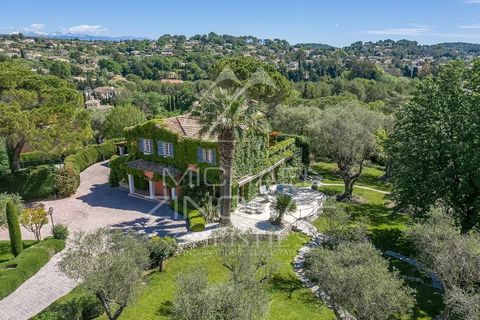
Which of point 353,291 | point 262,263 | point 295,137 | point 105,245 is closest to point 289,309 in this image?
point 262,263

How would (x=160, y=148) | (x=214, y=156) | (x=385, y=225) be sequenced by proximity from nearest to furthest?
(x=214, y=156)
(x=385, y=225)
(x=160, y=148)

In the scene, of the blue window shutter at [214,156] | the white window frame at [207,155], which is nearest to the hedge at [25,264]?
the white window frame at [207,155]

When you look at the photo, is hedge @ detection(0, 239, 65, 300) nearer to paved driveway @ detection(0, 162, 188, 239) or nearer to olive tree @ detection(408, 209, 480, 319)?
paved driveway @ detection(0, 162, 188, 239)

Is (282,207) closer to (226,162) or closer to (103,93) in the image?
(226,162)

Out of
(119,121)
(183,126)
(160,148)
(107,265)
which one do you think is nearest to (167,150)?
(160,148)

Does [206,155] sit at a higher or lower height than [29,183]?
higher

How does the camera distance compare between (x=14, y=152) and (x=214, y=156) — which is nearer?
(x=214, y=156)

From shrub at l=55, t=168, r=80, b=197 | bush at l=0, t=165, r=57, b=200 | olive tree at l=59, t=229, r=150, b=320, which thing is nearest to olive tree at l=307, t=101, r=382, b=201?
shrub at l=55, t=168, r=80, b=197
